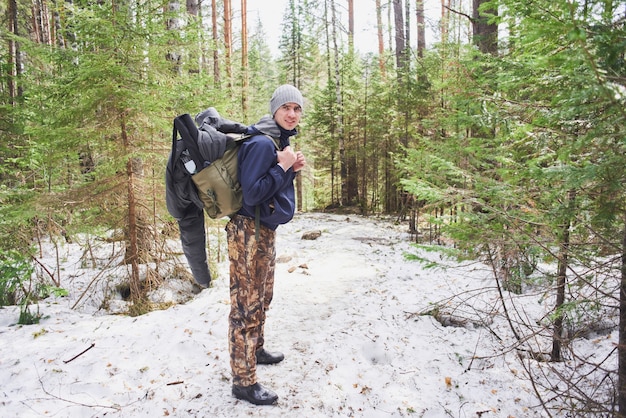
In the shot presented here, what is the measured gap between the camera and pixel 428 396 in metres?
3.31

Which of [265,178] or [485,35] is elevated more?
[485,35]

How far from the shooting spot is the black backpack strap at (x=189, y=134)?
2441 millimetres

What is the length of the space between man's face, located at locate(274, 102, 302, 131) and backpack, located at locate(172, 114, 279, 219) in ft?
Result: 0.70

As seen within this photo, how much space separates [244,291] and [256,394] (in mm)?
915

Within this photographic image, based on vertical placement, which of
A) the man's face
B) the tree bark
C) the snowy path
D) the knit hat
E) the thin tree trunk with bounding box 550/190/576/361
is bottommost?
the snowy path

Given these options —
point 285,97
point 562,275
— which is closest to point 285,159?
point 285,97

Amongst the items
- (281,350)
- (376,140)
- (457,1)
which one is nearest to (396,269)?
(281,350)

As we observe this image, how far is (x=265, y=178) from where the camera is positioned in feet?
8.66

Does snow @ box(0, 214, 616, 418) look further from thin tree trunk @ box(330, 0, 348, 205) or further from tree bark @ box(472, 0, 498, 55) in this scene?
thin tree trunk @ box(330, 0, 348, 205)

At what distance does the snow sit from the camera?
10.0 feet

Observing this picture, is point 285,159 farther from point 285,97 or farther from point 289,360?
point 289,360

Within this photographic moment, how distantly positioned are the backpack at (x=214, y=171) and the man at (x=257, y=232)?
0.24ft

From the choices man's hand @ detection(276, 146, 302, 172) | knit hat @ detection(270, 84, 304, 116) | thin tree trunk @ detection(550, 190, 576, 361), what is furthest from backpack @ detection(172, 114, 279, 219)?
thin tree trunk @ detection(550, 190, 576, 361)

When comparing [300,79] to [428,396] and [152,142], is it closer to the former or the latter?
[152,142]
